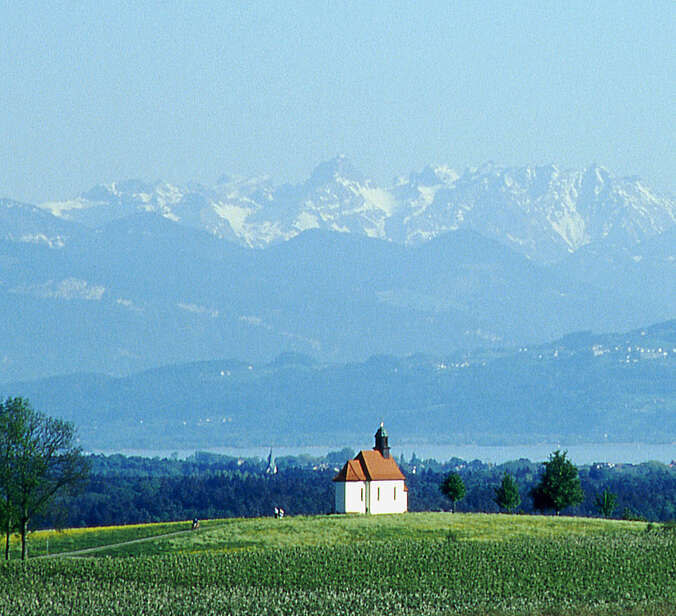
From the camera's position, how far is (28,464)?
321 feet

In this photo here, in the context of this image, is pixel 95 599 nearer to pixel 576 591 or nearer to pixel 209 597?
pixel 209 597

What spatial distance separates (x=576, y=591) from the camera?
247 feet

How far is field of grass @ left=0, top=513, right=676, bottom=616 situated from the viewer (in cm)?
7025

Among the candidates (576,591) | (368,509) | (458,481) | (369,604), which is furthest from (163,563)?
(458,481)

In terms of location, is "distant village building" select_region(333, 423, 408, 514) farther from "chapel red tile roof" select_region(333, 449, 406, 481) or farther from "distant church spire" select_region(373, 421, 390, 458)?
"distant church spire" select_region(373, 421, 390, 458)

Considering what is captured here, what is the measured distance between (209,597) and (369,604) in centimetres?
800

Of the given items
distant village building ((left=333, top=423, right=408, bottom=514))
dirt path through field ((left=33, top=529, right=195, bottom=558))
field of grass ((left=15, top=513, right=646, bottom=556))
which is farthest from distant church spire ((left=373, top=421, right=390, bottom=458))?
dirt path through field ((left=33, top=529, right=195, bottom=558))

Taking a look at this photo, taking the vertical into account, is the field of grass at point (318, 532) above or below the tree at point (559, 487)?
below

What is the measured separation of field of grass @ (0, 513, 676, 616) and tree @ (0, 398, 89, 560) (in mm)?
5679

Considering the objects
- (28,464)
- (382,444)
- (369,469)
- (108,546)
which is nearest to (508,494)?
(382,444)

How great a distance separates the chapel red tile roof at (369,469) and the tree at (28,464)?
30808 millimetres

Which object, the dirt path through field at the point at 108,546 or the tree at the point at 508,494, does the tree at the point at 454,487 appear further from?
the dirt path through field at the point at 108,546

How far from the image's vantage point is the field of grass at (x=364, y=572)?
70250 mm

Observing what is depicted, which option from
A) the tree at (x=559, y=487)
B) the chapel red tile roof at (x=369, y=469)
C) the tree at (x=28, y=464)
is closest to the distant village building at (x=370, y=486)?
the chapel red tile roof at (x=369, y=469)
